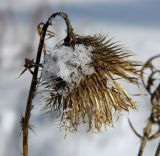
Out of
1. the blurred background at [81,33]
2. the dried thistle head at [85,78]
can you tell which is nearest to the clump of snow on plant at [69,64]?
the dried thistle head at [85,78]

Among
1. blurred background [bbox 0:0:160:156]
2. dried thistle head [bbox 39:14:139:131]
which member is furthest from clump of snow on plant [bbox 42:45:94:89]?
blurred background [bbox 0:0:160:156]

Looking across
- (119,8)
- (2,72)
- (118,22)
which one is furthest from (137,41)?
(2,72)

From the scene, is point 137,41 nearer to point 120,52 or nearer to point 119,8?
point 119,8

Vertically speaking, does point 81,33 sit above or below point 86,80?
above

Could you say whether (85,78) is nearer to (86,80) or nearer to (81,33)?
(86,80)

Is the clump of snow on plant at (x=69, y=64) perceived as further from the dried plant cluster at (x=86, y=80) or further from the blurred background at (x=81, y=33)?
the blurred background at (x=81, y=33)

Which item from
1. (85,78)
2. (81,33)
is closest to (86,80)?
(85,78)

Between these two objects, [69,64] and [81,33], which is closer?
[69,64]
